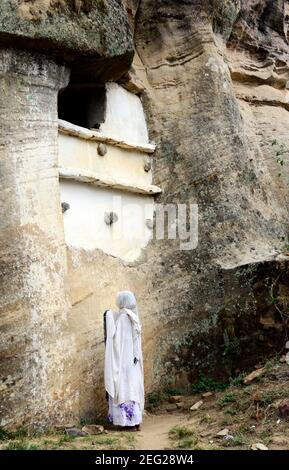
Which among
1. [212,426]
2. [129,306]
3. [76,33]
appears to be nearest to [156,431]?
[212,426]

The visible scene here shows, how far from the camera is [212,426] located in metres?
6.05

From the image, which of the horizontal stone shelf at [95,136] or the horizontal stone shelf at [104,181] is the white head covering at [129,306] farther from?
the horizontal stone shelf at [95,136]

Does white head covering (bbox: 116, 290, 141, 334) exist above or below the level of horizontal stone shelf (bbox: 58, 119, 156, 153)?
below

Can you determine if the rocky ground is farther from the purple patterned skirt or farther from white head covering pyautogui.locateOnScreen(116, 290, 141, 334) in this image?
white head covering pyautogui.locateOnScreen(116, 290, 141, 334)

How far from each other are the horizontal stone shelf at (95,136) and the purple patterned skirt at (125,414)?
294cm

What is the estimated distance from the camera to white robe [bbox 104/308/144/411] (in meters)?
6.33

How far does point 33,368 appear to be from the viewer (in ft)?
19.8

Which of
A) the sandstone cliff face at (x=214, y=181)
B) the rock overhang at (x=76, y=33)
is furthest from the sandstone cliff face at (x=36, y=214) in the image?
the sandstone cliff face at (x=214, y=181)

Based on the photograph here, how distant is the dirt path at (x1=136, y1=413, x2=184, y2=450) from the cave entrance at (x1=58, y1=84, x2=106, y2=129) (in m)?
3.50

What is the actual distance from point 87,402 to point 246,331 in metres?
2.00

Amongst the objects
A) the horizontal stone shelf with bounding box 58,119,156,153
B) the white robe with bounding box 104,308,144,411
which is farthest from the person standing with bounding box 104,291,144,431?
the horizontal stone shelf with bounding box 58,119,156,153

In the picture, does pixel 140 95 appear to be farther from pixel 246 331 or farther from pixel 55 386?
pixel 55 386

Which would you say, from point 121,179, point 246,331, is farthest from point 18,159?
point 246,331

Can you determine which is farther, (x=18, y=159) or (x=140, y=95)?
(x=140, y=95)
